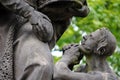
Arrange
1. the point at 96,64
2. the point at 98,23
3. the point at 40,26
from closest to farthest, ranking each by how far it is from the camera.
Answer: the point at 40,26, the point at 96,64, the point at 98,23

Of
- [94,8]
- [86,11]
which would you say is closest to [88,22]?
[94,8]

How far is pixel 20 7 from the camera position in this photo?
5.87 m

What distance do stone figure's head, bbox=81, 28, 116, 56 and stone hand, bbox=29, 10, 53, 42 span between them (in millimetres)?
390

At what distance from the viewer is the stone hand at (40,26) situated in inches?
229

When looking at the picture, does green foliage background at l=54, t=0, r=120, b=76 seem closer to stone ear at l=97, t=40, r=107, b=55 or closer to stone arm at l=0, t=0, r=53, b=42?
stone ear at l=97, t=40, r=107, b=55

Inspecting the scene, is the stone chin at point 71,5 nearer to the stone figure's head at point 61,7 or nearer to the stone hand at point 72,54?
the stone figure's head at point 61,7

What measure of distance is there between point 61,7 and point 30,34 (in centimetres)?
42

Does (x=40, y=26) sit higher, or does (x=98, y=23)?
(x=40, y=26)

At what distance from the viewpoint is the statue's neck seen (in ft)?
19.8

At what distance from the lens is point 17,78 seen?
577cm

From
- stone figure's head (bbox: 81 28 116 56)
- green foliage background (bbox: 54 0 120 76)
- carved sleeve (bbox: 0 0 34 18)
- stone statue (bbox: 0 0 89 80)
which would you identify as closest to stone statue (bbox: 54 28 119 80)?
stone figure's head (bbox: 81 28 116 56)

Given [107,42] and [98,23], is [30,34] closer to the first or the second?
[107,42]

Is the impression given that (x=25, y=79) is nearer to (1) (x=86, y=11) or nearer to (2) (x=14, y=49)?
(2) (x=14, y=49)

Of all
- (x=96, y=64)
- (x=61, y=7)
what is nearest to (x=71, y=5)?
(x=61, y=7)
